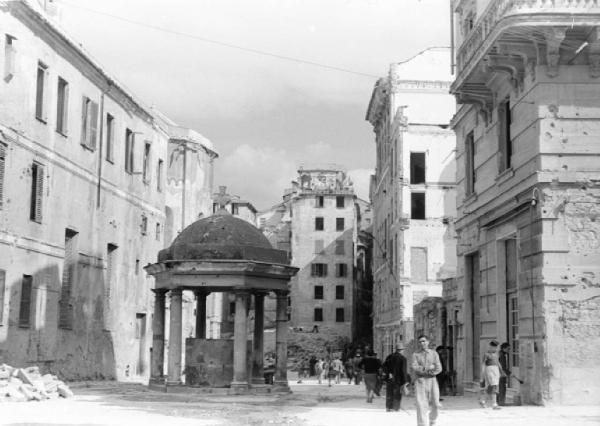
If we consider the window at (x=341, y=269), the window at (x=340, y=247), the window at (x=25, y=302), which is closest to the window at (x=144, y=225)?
the window at (x=25, y=302)

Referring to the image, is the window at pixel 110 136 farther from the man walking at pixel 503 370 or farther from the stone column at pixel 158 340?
the man walking at pixel 503 370

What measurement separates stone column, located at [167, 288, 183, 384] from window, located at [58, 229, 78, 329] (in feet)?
21.0

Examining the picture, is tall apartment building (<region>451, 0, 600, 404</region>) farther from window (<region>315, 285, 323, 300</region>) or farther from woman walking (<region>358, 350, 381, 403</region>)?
window (<region>315, 285, 323, 300</region>)

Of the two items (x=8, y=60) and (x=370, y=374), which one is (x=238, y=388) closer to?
(x=370, y=374)

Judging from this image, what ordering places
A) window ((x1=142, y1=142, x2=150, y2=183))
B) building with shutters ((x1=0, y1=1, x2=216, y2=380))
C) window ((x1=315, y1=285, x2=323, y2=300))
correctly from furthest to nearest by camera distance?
window ((x1=315, y1=285, x2=323, y2=300)) < window ((x1=142, y1=142, x2=150, y2=183)) < building with shutters ((x1=0, y1=1, x2=216, y2=380))

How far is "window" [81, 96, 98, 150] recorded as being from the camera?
30094mm

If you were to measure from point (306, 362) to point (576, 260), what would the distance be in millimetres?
59582

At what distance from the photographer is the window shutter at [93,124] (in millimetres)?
30688

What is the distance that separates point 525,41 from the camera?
18391 mm

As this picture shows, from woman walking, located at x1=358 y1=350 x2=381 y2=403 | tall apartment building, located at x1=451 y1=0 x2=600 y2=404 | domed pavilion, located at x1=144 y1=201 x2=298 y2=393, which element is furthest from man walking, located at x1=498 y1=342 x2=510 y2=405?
domed pavilion, located at x1=144 y1=201 x2=298 y2=393

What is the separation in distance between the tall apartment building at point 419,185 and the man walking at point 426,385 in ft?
110

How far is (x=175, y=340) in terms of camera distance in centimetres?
2356

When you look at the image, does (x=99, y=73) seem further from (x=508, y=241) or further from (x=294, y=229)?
(x=294, y=229)

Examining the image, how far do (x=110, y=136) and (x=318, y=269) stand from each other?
5323 cm
